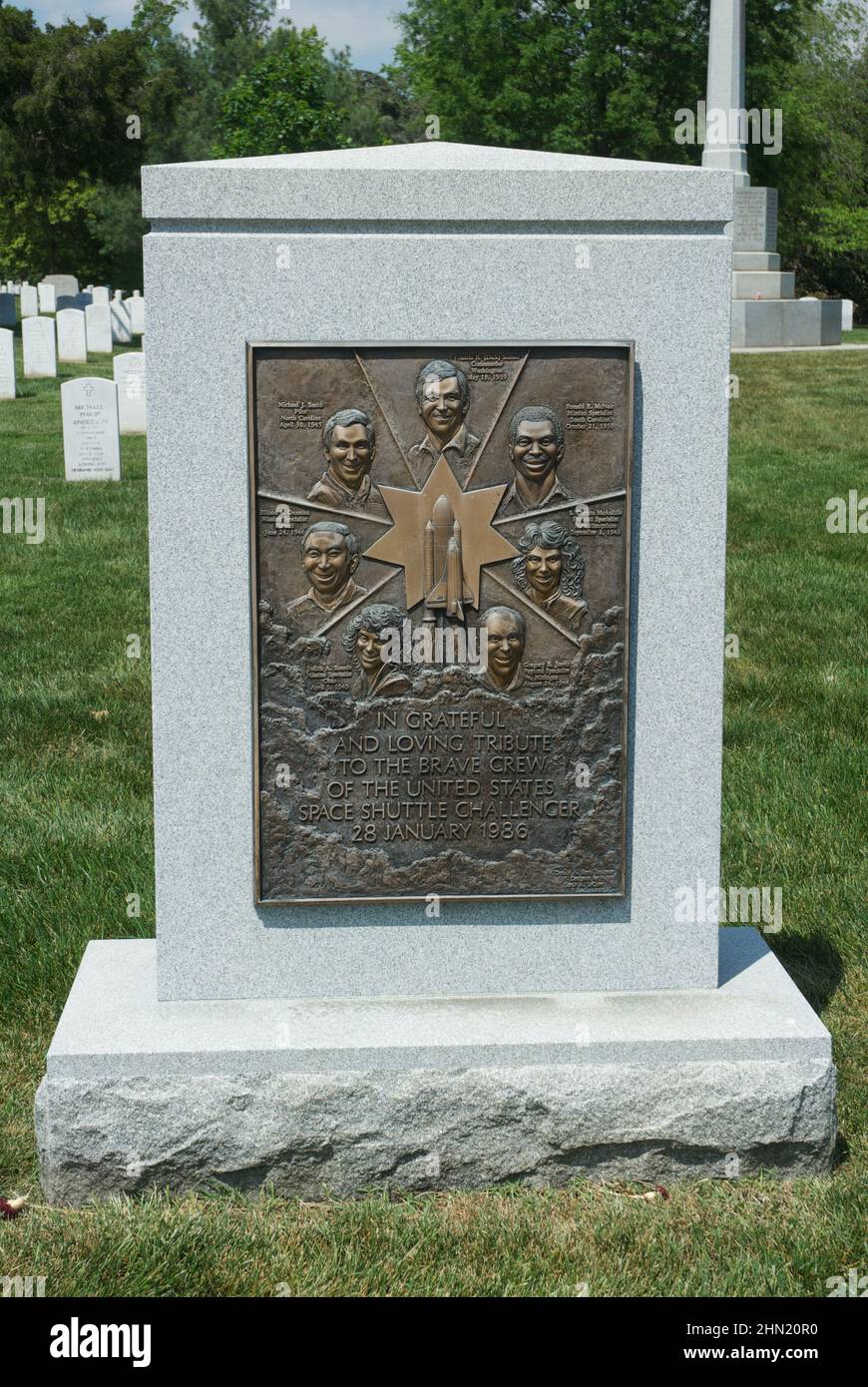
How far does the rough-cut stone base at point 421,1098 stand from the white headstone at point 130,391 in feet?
45.0

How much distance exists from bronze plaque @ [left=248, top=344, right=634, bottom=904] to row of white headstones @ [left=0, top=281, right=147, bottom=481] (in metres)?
7.13

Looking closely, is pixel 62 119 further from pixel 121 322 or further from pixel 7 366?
pixel 7 366

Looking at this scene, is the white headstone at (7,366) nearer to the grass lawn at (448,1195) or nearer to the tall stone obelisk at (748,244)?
the grass lawn at (448,1195)

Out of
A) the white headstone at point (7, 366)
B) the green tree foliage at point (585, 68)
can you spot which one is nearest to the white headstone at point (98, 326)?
the white headstone at point (7, 366)

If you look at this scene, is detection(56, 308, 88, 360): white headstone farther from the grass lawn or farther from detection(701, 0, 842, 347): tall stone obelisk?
the grass lawn

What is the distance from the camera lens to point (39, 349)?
972 inches

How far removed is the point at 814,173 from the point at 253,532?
46.8 meters

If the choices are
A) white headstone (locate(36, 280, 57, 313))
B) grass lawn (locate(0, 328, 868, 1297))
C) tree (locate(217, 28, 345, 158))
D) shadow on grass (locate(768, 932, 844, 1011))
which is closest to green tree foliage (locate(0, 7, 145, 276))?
white headstone (locate(36, 280, 57, 313))

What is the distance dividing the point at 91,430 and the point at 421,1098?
11556mm

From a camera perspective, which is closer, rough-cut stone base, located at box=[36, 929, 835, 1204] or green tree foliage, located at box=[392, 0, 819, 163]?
rough-cut stone base, located at box=[36, 929, 835, 1204]

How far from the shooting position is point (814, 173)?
46156 millimetres

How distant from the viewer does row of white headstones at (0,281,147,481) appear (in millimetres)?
14281

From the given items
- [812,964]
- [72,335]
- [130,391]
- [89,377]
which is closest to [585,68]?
[72,335]

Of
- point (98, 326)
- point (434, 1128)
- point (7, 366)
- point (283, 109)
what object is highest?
point (283, 109)
